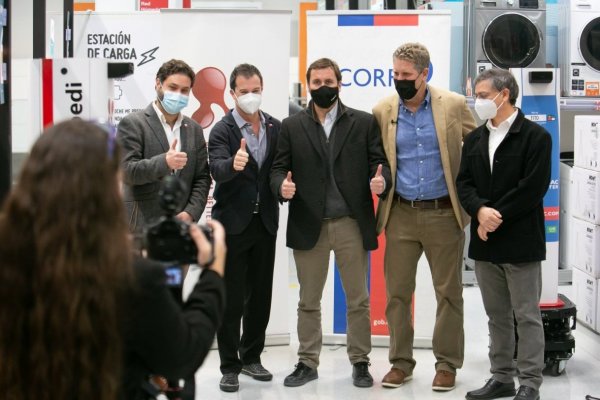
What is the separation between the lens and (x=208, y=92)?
16.5 ft

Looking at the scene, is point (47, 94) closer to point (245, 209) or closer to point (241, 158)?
point (241, 158)

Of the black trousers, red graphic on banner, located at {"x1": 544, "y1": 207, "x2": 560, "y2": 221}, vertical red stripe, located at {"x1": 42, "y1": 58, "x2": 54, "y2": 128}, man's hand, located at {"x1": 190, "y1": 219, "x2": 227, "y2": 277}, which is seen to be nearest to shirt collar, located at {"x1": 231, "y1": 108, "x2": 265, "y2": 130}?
the black trousers

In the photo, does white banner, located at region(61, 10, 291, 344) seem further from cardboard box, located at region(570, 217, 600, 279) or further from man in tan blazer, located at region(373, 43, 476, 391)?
cardboard box, located at region(570, 217, 600, 279)

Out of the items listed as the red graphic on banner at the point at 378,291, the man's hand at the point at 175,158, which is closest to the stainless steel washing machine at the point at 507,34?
the red graphic on banner at the point at 378,291

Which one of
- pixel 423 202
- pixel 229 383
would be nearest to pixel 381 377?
pixel 229 383

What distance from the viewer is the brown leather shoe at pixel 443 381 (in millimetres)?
4422

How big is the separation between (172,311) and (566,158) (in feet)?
22.4

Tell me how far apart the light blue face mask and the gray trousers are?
1631 millimetres

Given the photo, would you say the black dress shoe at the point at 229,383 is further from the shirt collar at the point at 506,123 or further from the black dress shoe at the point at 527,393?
the shirt collar at the point at 506,123

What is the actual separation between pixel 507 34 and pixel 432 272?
372 cm

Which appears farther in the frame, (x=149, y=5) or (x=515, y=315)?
(x=149, y=5)

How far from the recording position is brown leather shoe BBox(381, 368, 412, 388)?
4473 millimetres

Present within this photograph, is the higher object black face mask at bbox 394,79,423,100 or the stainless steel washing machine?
the stainless steel washing machine

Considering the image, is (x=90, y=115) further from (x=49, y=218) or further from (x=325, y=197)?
(x=49, y=218)
